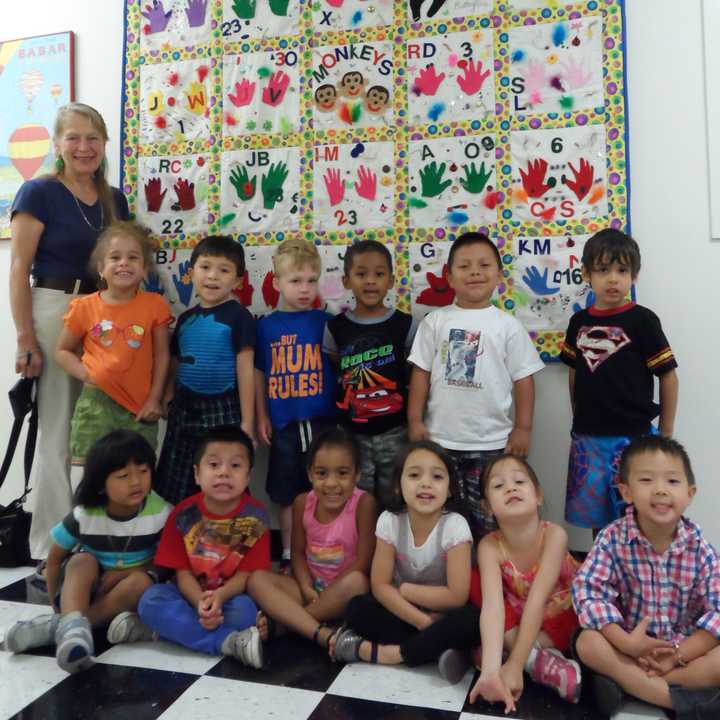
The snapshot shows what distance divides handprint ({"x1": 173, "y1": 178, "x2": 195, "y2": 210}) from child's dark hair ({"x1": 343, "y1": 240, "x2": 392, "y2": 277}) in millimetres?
699

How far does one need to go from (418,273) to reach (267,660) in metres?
1.27

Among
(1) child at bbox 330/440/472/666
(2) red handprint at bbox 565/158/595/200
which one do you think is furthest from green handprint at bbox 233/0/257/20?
(1) child at bbox 330/440/472/666

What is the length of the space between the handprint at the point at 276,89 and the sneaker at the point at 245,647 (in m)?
1.74

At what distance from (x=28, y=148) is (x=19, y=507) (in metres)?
1.38

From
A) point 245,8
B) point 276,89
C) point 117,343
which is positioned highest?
point 245,8

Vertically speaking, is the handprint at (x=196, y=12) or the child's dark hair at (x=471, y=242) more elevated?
the handprint at (x=196, y=12)

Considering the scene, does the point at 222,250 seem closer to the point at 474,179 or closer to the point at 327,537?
the point at 474,179

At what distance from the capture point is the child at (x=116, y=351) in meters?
2.06

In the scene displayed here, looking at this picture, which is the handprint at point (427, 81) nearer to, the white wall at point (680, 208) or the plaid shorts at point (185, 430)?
the white wall at point (680, 208)

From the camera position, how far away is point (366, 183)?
7.50ft

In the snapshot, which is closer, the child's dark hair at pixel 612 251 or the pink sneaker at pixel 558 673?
the pink sneaker at pixel 558 673

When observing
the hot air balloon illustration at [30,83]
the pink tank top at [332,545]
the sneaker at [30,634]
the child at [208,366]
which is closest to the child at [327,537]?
the pink tank top at [332,545]

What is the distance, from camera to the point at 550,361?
7.08ft

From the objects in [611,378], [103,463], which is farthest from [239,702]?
[611,378]
